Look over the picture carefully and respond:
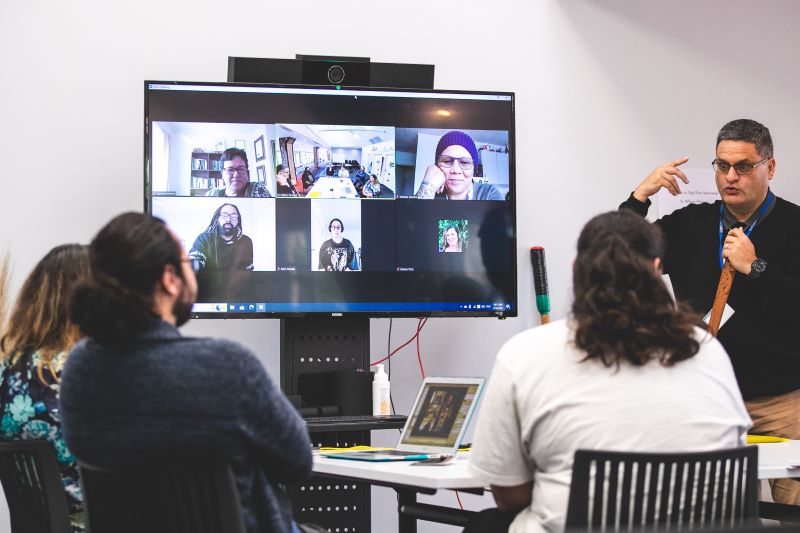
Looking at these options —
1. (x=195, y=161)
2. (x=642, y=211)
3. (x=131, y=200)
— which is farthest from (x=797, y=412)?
(x=131, y=200)

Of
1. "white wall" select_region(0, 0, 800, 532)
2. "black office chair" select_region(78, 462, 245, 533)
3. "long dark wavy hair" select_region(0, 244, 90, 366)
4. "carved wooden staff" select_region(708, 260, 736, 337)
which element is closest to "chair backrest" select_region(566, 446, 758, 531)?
"black office chair" select_region(78, 462, 245, 533)

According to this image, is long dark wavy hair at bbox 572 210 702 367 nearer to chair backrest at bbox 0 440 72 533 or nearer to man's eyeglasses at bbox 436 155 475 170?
chair backrest at bbox 0 440 72 533

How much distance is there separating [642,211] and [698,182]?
1012 millimetres

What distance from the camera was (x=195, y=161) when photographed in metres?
3.42

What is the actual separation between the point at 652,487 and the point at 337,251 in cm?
189

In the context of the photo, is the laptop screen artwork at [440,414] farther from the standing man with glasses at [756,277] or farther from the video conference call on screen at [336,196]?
the standing man with glasses at [756,277]

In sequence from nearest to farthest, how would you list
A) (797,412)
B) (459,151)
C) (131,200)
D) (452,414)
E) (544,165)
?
(452,414)
(797,412)
(459,151)
(131,200)
(544,165)

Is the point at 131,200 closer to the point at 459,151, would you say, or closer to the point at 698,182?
the point at 459,151

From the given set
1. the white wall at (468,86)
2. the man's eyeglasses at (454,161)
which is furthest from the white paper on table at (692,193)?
the man's eyeglasses at (454,161)

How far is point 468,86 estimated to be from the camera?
421cm

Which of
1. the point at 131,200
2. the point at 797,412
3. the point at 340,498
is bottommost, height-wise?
the point at 340,498

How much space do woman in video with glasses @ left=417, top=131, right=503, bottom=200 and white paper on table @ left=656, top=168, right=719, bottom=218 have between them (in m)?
1.17

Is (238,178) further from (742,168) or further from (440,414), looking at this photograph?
(742,168)

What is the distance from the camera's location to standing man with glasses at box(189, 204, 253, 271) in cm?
339
